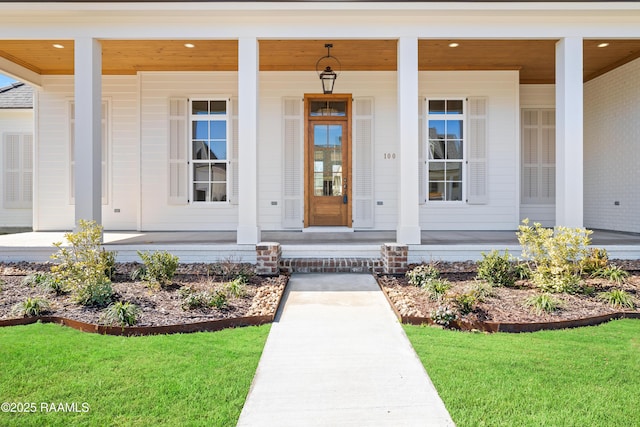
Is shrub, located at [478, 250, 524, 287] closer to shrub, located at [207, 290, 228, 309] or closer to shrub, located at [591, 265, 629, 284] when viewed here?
shrub, located at [591, 265, 629, 284]

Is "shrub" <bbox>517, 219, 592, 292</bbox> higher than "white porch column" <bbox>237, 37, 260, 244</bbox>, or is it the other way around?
"white porch column" <bbox>237, 37, 260, 244</bbox>

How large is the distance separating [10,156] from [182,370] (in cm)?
1012

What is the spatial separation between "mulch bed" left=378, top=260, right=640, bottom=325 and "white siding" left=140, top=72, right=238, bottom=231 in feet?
14.0

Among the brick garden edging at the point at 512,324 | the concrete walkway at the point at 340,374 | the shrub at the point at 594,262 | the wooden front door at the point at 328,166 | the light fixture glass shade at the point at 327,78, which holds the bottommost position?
the concrete walkway at the point at 340,374

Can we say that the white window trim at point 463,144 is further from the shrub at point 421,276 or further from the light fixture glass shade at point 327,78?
the shrub at point 421,276

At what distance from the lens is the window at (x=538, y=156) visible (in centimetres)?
841

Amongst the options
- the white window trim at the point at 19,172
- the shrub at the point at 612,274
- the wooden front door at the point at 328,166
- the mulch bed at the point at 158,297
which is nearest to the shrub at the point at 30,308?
the mulch bed at the point at 158,297

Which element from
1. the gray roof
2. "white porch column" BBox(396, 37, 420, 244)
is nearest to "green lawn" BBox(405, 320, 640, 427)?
"white porch column" BBox(396, 37, 420, 244)

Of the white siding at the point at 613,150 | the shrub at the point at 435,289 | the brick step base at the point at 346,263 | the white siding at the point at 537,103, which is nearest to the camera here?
the shrub at the point at 435,289

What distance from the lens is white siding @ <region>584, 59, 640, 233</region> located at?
732cm

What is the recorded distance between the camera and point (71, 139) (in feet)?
26.5

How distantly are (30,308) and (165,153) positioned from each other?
4855 mm

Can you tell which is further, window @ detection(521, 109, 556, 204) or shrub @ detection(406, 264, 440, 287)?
window @ detection(521, 109, 556, 204)

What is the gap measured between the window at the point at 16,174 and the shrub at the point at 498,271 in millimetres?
10327
